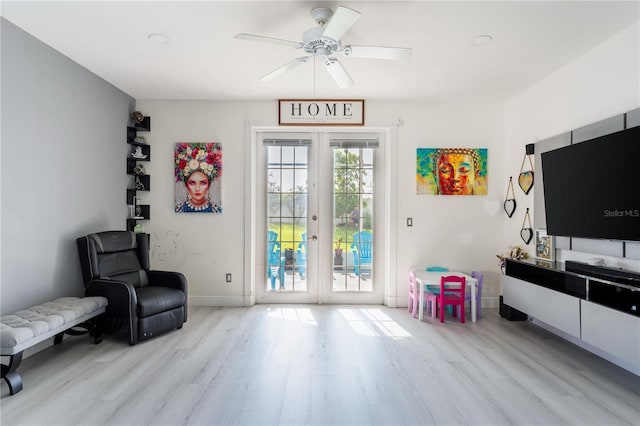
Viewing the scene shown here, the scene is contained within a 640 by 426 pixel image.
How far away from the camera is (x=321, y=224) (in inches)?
172

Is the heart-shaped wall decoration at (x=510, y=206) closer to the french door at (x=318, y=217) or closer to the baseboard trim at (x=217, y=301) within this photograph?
the french door at (x=318, y=217)

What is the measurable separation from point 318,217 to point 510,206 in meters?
2.34

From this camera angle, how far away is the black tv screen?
2.31m

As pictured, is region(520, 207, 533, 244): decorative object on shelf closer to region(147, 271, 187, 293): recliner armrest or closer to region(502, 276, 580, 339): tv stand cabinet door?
region(502, 276, 580, 339): tv stand cabinet door

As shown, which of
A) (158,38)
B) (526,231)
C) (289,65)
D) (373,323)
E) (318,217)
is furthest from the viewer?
(318,217)

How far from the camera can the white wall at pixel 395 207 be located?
418 centimetres

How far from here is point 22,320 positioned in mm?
2320

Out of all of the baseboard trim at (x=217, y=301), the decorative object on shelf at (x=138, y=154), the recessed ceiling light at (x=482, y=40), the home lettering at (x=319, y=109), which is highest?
the recessed ceiling light at (x=482, y=40)

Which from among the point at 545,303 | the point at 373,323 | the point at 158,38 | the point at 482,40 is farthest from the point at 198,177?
the point at 545,303

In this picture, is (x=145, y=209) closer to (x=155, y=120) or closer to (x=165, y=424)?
(x=155, y=120)

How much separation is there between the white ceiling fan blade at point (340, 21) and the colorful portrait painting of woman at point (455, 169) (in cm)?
243

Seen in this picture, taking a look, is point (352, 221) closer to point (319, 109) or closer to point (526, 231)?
point (319, 109)

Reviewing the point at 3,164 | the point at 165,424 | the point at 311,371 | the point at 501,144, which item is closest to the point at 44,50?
the point at 3,164

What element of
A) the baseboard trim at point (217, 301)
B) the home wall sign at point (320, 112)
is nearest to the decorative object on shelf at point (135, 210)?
the baseboard trim at point (217, 301)
